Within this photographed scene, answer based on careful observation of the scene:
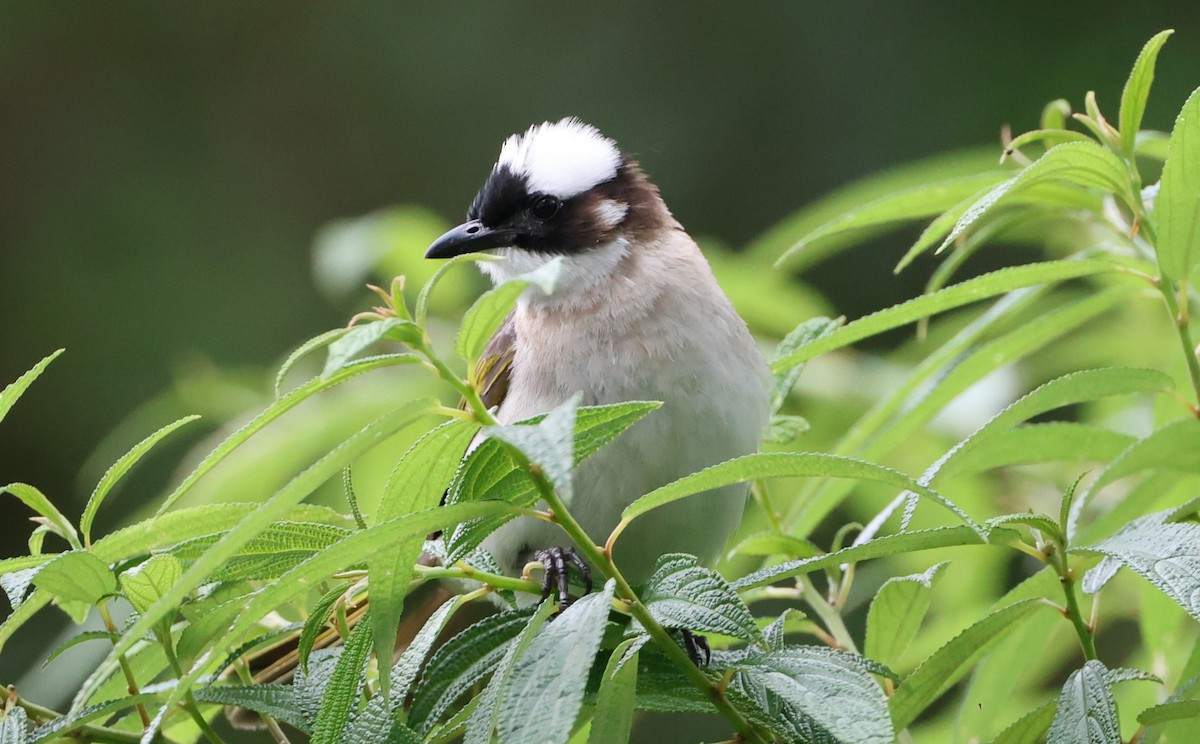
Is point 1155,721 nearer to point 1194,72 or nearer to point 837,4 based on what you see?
point 1194,72

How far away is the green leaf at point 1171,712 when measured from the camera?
92 centimetres

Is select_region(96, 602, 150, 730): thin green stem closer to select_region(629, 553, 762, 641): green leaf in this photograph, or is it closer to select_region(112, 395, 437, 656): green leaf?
select_region(112, 395, 437, 656): green leaf

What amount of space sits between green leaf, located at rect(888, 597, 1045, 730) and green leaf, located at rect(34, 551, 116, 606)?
0.59 meters

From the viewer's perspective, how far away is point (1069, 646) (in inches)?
82.1

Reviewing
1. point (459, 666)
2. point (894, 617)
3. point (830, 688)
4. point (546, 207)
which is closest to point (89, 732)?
point (459, 666)

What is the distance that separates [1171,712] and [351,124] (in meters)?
6.20

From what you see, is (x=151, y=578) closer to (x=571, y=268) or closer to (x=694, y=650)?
(x=694, y=650)

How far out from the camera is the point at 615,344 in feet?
6.30

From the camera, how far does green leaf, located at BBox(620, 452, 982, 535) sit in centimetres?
87

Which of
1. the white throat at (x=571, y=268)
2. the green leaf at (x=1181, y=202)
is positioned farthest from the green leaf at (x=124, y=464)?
the white throat at (x=571, y=268)

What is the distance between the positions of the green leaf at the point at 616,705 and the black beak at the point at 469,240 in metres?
1.20

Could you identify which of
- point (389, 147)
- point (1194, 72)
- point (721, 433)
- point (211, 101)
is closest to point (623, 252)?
point (721, 433)

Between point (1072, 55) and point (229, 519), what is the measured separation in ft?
14.9

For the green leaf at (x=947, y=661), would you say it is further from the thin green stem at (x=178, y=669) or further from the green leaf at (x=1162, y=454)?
the thin green stem at (x=178, y=669)
